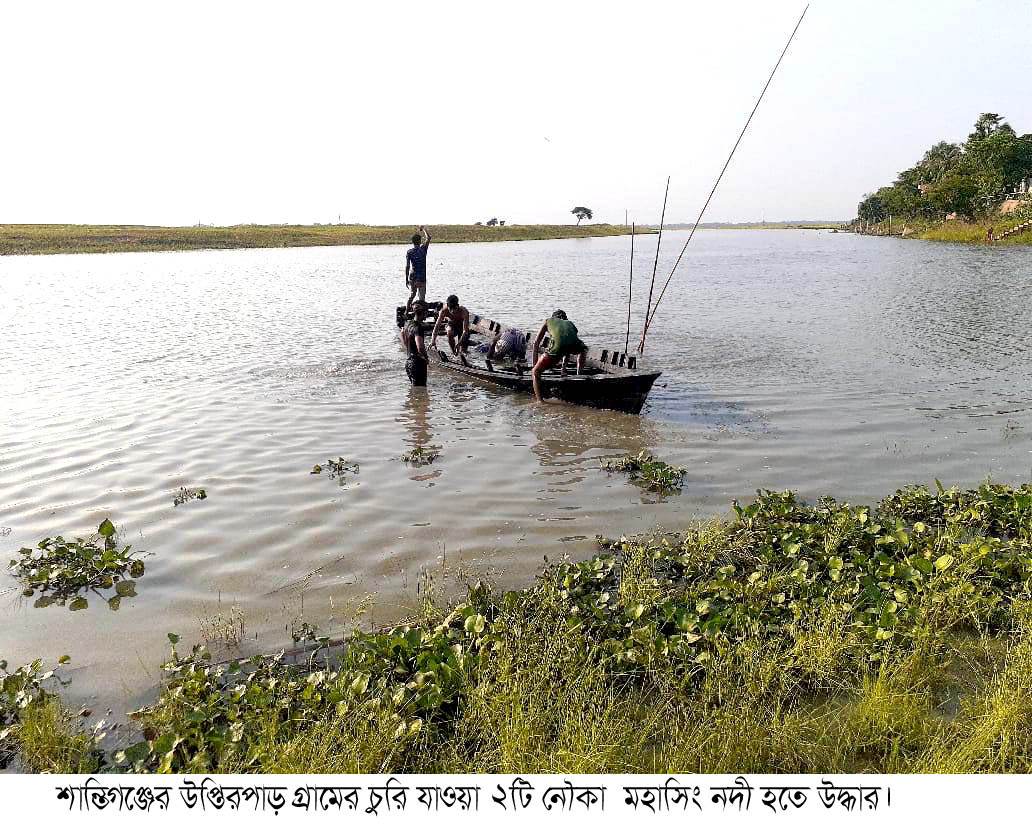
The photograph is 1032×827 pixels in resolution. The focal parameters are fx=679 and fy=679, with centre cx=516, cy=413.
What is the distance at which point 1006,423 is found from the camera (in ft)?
30.3

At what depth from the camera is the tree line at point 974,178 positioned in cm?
Result: 5931

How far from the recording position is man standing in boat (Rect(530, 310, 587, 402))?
10641mm

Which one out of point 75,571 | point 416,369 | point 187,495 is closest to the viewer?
point 75,571

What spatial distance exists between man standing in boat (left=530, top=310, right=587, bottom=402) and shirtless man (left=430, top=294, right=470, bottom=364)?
295cm

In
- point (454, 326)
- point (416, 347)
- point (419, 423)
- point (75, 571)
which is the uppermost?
point (454, 326)

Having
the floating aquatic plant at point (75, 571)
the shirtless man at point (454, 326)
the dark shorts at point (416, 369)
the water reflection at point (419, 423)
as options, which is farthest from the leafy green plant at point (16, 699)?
the shirtless man at point (454, 326)

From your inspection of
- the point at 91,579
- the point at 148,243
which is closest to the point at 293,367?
the point at 91,579

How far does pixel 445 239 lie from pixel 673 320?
74.9 m

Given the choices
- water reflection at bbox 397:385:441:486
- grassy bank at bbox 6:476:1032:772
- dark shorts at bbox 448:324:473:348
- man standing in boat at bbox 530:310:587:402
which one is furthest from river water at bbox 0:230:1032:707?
dark shorts at bbox 448:324:473:348

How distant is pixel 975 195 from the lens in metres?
59.6

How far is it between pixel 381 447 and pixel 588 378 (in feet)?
10.6

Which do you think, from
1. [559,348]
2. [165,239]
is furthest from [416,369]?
[165,239]

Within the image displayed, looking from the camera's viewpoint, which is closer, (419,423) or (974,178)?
(419,423)

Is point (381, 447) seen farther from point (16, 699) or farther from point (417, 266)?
point (417, 266)
